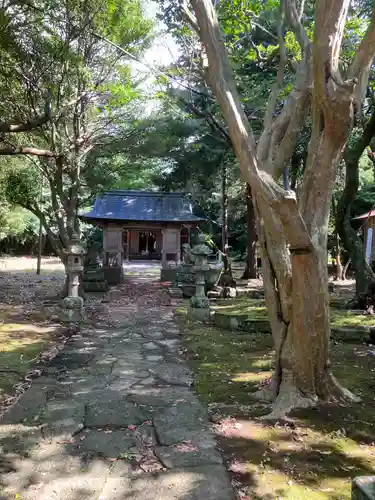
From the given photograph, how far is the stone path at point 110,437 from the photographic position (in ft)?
9.22

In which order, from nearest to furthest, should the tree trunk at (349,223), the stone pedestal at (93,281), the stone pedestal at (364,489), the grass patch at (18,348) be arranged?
1. the stone pedestal at (364,489)
2. the grass patch at (18,348)
3. the tree trunk at (349,223)
4. the stone pedestal at (93,281)

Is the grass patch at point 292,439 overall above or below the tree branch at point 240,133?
below

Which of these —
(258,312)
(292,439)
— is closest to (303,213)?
(292,439)

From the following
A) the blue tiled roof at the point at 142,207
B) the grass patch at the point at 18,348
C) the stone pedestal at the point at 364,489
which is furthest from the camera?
the blue tiled roof at the point at 142,207

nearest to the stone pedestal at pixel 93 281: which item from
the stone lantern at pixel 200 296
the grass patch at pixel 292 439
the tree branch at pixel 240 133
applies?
the stone lantern at pixel 200 296

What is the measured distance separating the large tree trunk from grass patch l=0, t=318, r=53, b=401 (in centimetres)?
316

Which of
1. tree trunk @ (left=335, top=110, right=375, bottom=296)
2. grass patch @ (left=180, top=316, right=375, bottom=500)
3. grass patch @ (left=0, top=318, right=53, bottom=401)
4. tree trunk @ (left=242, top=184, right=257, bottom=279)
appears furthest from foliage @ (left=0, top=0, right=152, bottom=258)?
tree trunk @ (left=242, top=184, right=257, bottom=279)

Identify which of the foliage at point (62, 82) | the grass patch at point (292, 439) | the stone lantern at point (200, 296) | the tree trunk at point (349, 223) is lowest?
the grass patch at point (292, 439)

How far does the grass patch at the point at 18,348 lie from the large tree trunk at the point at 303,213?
316cm

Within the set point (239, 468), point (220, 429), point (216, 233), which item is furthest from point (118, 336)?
point (216, 233)

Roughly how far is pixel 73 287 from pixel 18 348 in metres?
2.90

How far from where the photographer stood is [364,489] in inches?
60.2

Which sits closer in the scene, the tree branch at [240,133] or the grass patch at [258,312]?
the tree branch at [240,133]

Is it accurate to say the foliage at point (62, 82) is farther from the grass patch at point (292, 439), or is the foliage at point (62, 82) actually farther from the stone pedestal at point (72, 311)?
the grass patch at point (292, 439)
